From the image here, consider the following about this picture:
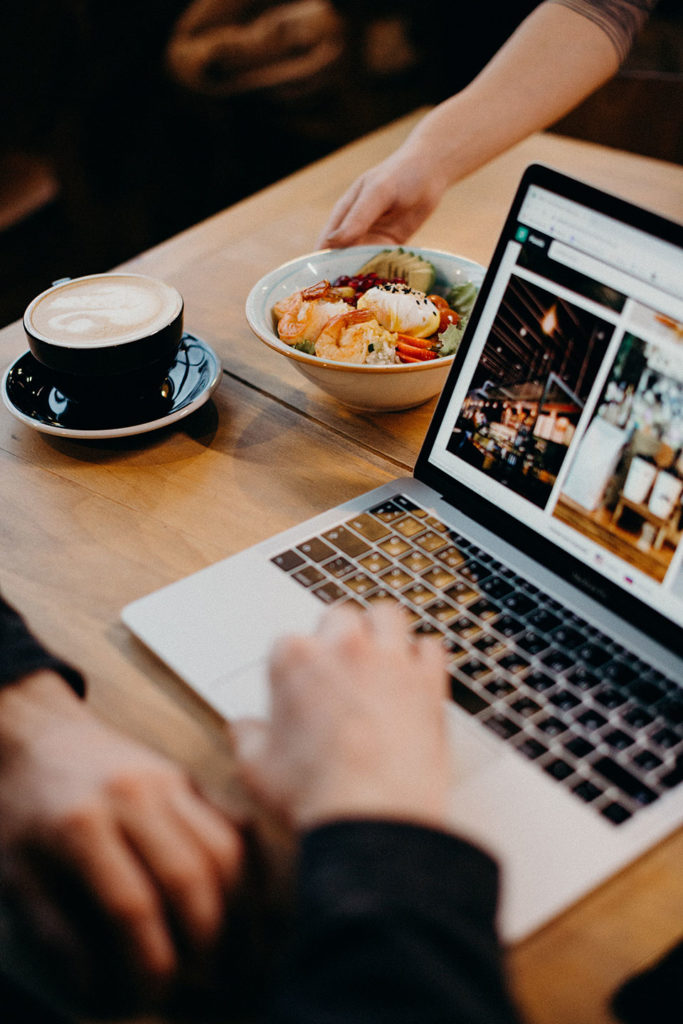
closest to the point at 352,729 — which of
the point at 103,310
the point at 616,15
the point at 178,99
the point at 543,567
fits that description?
the point at 543,567

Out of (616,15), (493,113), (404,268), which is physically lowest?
(404,268)

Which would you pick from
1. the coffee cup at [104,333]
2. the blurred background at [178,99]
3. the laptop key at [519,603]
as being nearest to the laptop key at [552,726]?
the laptop key at [519,603]

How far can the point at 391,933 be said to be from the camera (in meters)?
0.41

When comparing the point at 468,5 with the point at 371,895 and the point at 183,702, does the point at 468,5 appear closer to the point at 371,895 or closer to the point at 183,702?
the point at 183,702

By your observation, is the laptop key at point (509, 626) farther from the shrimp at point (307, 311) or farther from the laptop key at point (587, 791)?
the shrimp at point (307, 311)

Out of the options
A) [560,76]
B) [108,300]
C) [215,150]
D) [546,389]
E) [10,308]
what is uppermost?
[560,76]

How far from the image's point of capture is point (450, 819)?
52 cm

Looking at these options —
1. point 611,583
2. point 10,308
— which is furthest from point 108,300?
point 10,308

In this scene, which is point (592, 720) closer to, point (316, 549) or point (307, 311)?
point (316, 549)

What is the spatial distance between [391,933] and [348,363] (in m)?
0.55

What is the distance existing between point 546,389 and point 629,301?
0.09 metres

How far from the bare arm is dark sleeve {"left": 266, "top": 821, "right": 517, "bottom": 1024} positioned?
842 mm

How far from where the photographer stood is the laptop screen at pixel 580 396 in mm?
629

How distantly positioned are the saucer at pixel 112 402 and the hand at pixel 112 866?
42cm
